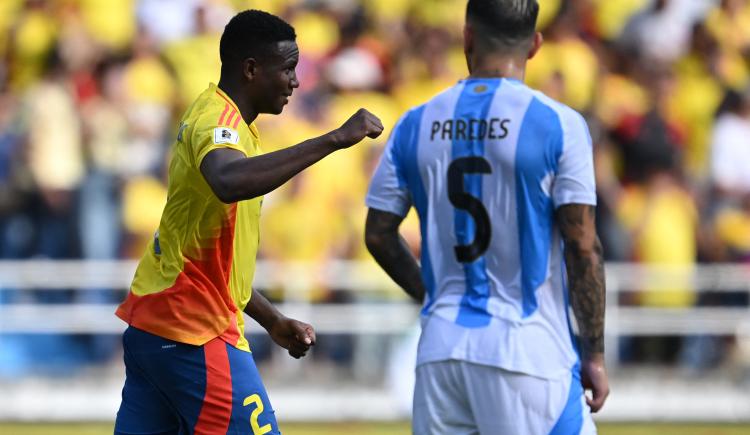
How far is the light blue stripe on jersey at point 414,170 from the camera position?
5.71 meters

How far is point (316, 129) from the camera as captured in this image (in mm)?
13500

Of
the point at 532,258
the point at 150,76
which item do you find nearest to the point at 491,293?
the point at 532,258

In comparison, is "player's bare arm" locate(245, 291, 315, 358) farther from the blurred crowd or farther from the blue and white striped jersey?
the blurred crowd

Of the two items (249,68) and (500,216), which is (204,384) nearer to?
(249,68)

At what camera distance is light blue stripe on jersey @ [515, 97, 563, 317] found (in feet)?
18.0

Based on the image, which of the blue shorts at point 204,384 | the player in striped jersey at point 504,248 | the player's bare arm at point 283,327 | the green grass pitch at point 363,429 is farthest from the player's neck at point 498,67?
the green grass pitch at point 363,429

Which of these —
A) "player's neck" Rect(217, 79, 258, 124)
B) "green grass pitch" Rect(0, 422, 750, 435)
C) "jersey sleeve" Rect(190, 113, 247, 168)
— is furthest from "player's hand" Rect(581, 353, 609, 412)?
"green grass pitch" Rect(0, 422, 750, 435)

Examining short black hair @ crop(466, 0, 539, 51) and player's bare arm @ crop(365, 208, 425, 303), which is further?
player's bare arm @ crop(365, 208, 425, 303)

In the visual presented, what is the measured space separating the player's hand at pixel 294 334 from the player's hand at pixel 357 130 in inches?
48.6

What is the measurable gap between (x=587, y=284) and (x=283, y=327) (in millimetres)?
1456

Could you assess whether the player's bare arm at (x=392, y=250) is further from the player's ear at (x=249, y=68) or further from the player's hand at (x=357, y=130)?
the player's ear at (x=249, y=68)

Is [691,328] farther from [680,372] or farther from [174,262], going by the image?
[174,262]

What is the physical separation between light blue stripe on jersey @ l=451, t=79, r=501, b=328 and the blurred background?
725cm

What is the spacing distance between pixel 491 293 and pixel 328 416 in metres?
7.66
